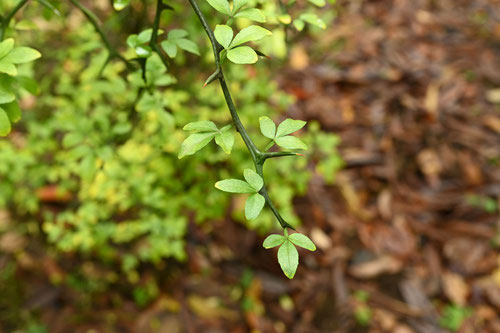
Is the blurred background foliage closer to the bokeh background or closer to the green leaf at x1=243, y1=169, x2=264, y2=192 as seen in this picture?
the bokeh background

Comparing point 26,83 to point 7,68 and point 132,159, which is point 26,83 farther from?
point 132,159

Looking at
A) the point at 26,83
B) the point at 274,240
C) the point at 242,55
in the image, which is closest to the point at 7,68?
the point at 26,83

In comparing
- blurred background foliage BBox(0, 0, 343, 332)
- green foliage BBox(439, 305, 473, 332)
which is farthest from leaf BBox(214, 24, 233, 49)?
green foliage BBox(439, 305, 473, 332)

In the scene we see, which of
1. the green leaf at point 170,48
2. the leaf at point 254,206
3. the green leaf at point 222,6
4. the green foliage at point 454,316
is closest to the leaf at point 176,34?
the green leaf at point 170,48

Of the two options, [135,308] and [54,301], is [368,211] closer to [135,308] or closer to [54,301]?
[135,308]

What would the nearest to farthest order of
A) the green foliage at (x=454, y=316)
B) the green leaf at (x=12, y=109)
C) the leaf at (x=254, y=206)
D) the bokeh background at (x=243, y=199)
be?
the leaf at (x=254, y=206) < the green leaf at (x=12, y=109) < the bokeh background at (x=243, y=199) < the green foliage at (x=454, y=316)

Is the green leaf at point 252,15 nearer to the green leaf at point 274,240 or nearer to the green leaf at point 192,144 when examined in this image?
the green leaf at point 192,144
